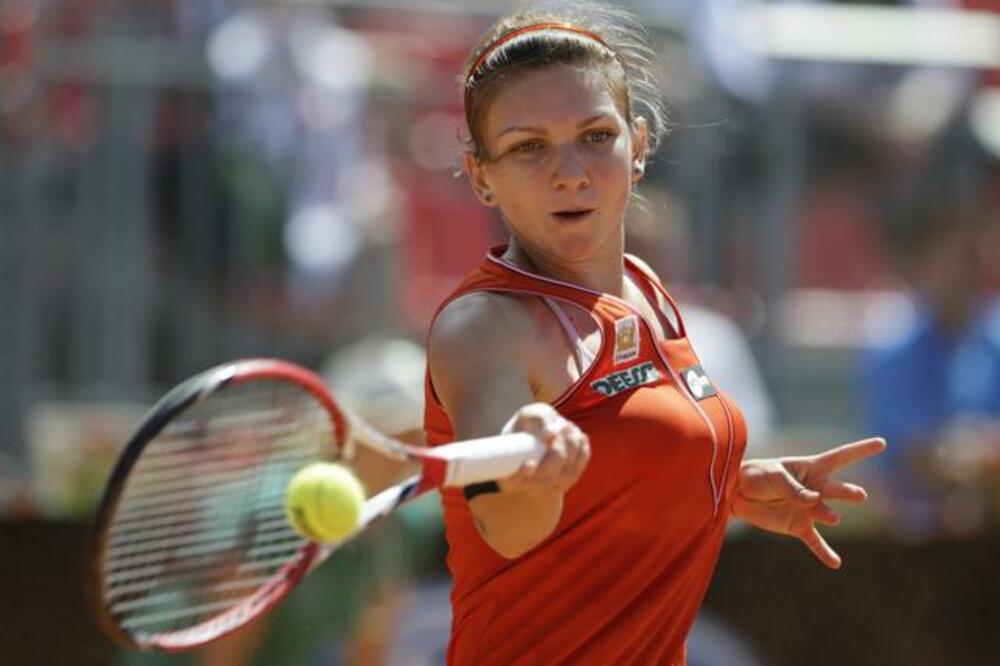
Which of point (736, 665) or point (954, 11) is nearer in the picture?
point (736, 665)

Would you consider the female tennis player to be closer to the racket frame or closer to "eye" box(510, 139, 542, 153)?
"eye" box(510, 139, 542, 153)

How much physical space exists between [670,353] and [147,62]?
15.0ft

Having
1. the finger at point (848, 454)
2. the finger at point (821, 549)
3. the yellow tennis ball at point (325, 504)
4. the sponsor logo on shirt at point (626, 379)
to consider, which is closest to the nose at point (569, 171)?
the sponsor logo on shirt at point (626, 379)

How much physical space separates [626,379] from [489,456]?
0.41 meters

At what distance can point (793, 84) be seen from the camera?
25.8ft

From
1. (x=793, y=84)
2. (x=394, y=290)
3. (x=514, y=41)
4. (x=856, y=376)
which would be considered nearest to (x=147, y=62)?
(x=394, y=290)

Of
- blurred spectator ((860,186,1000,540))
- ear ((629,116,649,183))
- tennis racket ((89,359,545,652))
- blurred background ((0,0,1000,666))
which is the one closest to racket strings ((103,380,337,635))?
tennis racket ((89,359,545,652))

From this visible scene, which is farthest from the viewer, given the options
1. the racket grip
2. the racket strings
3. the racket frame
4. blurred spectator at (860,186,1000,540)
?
blurred spectator at (860,186,1000,540)

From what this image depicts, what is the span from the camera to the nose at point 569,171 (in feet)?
10.5

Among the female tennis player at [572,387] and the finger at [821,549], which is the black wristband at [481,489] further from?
the finger at [821,549]

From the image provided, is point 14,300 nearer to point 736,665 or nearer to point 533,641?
point 736,665

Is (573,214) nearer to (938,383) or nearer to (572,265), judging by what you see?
(572,265)

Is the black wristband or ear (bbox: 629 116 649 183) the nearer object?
Result: the black wristband

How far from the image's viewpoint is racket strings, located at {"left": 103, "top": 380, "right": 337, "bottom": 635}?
3861 millimetres
